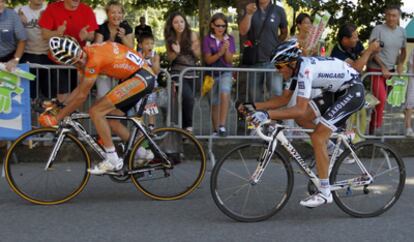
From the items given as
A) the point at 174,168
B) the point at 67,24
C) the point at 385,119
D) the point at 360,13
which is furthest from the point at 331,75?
the point at 360,13

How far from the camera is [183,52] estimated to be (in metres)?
7.28

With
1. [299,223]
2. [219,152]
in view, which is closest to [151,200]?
[299,223]

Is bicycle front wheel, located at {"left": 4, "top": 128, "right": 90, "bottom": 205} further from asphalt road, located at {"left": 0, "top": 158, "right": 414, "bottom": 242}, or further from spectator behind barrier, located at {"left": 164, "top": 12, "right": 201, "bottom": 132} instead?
spectator behind barrier, located at {"left": 164, "top": 12, "right": 201, "bottom": 132}

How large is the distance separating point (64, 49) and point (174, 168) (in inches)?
66.9

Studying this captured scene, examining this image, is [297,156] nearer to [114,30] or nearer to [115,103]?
[115,103]

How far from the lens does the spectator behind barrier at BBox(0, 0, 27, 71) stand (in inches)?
259

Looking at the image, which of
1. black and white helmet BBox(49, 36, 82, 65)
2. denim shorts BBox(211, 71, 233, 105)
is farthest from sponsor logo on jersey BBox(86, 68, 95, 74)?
denim shorts BBox(211, 71, 233, 105)

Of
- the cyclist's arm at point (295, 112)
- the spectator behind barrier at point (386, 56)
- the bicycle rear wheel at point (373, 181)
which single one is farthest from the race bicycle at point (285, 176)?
the spectator behind barrier at point (386, 56)

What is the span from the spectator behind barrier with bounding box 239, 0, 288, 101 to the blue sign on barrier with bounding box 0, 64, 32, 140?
2947 millimetres

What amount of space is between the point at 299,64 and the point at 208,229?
167 centimetres

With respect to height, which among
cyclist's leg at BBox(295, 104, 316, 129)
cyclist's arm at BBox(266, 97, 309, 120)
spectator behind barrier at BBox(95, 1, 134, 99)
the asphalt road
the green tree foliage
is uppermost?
the green tree foliage

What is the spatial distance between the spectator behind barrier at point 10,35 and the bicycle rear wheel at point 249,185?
3106mm

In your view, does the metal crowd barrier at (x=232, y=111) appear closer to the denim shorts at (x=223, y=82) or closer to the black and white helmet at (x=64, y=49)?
the denim shorts at (x=223, y=82)

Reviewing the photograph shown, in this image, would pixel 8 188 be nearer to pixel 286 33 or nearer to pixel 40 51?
pixel 40 51
